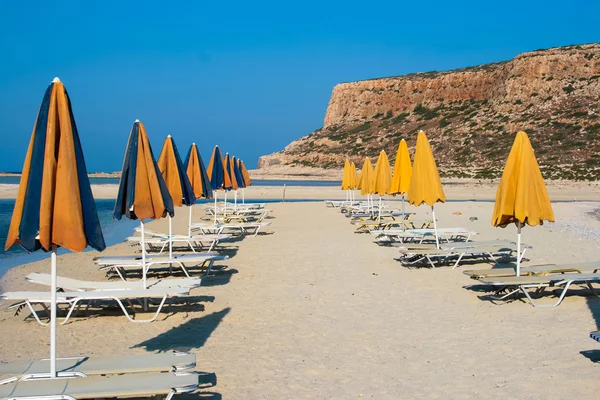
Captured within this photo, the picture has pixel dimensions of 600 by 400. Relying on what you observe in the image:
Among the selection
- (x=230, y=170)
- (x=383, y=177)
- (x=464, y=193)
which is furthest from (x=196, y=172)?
(x=464, y=193)

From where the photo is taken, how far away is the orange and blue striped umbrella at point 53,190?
4.56m

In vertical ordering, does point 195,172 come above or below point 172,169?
below

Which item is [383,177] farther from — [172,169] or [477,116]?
[477,116]

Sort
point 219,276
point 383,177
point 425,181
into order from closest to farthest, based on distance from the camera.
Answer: point 219,276 < point 425,181 < point 383,177

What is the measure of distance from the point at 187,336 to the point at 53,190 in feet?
9.82

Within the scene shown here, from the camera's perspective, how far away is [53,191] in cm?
462

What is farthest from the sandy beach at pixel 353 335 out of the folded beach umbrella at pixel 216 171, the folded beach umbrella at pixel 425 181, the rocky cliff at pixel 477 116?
the rocky cliff at pixel 477 116

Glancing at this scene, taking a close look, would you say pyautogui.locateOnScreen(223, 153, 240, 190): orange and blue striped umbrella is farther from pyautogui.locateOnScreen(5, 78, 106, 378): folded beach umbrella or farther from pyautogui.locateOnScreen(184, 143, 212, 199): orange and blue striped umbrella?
pyautogui.locateOnScreen(5, 78, 106, 378): folded beach umbrella

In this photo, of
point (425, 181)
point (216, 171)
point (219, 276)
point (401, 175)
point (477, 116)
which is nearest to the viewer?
point (219, 276)

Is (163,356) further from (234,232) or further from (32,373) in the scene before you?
(234,232)

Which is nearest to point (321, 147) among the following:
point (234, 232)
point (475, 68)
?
point (475, 68)

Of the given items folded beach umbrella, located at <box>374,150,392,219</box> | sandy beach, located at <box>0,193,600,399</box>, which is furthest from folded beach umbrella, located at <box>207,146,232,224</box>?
sandy beach, located at <box>0,193,600,399</box>

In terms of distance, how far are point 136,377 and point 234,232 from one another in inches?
555

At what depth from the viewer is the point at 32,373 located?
466 cm
